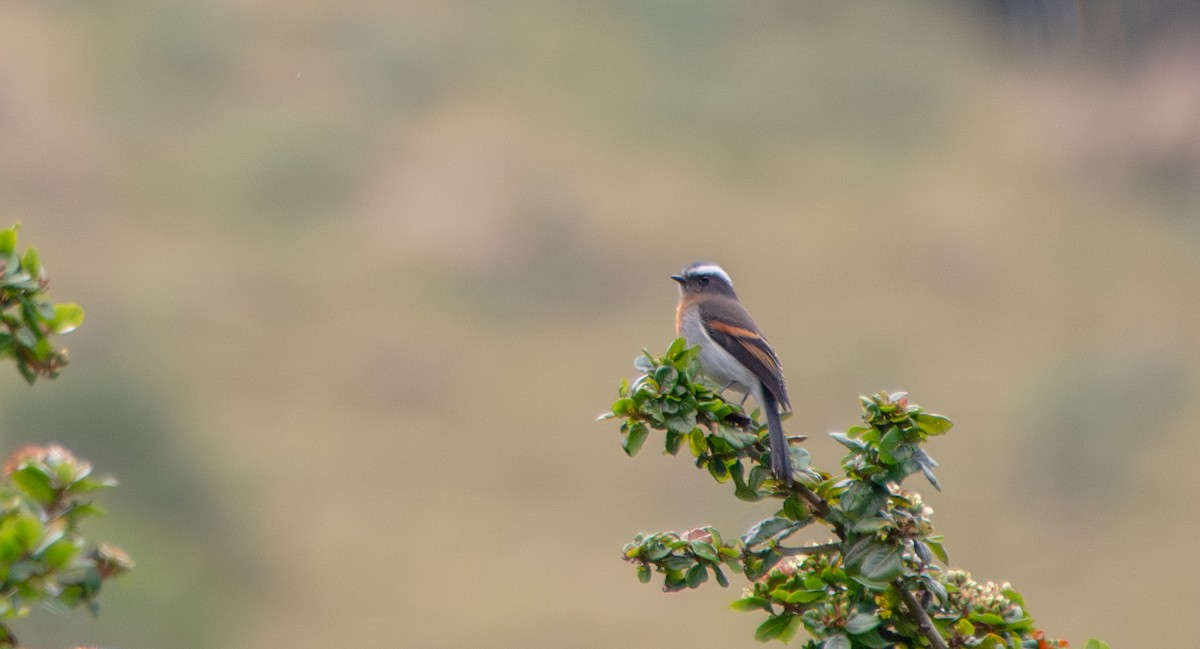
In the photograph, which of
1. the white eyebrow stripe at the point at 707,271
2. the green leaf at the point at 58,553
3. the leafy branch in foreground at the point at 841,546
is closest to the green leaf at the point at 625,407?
the leafy branch in foreground at the point at 841,546

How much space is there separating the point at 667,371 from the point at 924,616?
2.92ft

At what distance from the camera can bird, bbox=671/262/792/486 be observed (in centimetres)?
621

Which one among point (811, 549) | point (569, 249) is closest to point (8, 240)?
point (811, 549)

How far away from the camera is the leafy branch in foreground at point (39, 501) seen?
2510 millimetres

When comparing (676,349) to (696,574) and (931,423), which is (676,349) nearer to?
(696,574)

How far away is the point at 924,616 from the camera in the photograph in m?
3.24

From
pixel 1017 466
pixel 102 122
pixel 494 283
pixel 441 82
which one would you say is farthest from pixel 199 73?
pixel 1017 466

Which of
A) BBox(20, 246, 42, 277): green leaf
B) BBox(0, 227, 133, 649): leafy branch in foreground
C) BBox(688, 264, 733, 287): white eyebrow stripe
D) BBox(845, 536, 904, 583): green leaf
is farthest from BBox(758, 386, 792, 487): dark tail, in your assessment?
BBox(688, 264, 733, 287): white eyebrow stripe

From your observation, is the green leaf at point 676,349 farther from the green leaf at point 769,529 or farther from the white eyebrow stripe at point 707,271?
the white eyebrow stripe at point 707,271

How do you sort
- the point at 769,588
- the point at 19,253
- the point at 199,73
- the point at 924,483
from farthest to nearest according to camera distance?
the point at 199,73 → the point at 924,483 → the point at 769,588 → the point at 19,253

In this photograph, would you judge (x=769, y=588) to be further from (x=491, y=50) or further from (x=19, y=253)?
(x=491, y=50)

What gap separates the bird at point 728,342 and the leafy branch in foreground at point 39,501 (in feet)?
10.3

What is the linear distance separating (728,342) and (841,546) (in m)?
3.29

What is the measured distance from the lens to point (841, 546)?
3299 millimetres
